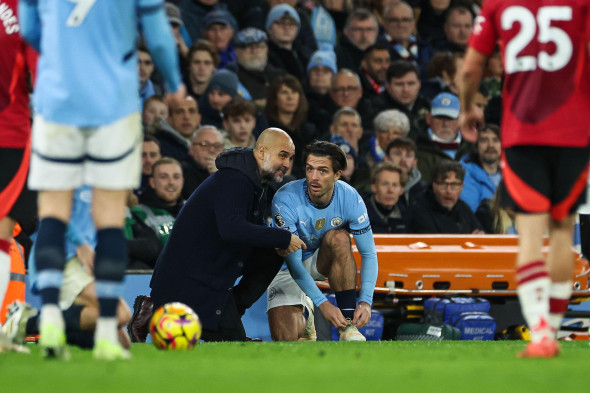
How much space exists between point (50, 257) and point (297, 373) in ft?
4.21

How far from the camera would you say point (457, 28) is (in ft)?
50.1

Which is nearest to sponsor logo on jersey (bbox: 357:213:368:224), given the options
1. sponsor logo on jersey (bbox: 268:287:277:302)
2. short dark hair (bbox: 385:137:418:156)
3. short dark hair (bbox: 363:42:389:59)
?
sponsor logo on jersey (bbox: 268:287:277:302)

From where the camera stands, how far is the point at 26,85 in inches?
240

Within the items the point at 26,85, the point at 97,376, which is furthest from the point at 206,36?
the point at 97,376

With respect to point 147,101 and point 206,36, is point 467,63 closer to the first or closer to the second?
point 147,101

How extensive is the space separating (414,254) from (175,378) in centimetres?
545

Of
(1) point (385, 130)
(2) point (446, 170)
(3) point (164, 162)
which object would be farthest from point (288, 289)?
(1) point (385, 130)

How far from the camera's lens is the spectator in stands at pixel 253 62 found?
41.7 feet

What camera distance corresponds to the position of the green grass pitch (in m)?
4.03

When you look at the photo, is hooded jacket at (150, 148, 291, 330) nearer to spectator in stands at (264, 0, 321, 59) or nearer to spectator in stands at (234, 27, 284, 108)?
spectator in stands at (234, 27, 284, 108)

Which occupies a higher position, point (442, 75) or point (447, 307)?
point (442, 75)

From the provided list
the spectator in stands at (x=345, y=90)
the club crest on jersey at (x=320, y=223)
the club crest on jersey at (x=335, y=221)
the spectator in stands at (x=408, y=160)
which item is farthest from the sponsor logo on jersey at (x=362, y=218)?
the spectator in stands at (x=345, y=90)

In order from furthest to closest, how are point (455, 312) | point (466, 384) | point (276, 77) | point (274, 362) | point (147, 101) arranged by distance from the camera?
point (276, 77), point (147, 101), point (455, 312), point (274, 362), point (466, 384)

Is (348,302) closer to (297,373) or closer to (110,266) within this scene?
(110,266)
